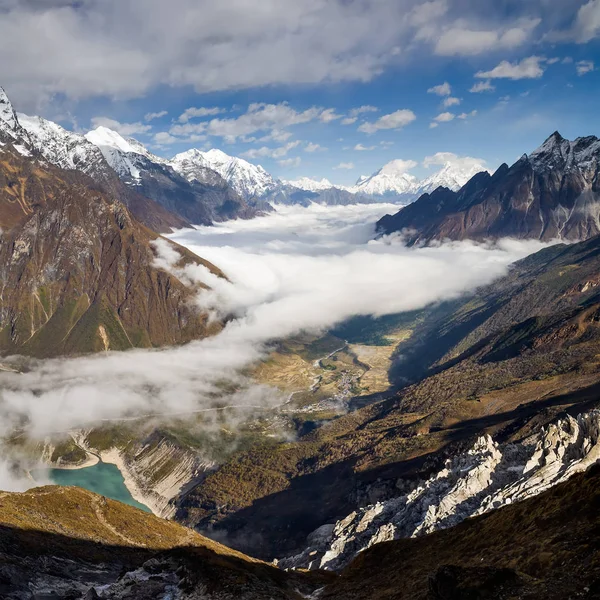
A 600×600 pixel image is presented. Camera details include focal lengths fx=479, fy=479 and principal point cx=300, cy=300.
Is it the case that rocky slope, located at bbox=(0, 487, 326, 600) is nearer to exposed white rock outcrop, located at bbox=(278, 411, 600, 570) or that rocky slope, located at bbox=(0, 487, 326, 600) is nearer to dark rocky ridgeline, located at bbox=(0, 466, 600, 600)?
dark rocky ridgeline, located at bbox=(0, 466, 600, 600)

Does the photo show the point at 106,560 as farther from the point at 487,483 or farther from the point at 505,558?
the point at 487,483

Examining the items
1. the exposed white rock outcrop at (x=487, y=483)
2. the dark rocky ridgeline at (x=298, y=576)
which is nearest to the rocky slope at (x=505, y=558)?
the dark rocky ridgeline at (x=298, y=576)

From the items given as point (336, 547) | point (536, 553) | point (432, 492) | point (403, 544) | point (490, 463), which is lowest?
point (336, 547)

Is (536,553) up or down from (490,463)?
up

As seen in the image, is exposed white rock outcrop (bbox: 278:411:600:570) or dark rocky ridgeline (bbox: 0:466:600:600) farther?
exposed white rock outcrop (bbox: 278:411:600:570)

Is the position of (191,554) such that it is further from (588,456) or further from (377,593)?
(588,456)

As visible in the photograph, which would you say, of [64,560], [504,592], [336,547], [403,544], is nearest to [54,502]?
[64,560]

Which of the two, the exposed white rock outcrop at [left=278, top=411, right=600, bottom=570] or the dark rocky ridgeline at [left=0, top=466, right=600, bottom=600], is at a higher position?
the dark rocky ridgeline at [left=0, top=466, right=600, bottom=600]

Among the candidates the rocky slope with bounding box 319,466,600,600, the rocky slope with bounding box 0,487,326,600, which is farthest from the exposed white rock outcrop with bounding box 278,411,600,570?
the rocky slope with bounding box 0,487,326,600
